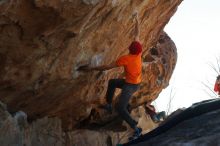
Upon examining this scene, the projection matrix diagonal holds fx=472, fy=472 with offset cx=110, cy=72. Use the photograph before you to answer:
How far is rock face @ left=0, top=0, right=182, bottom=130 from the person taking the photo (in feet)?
26.2

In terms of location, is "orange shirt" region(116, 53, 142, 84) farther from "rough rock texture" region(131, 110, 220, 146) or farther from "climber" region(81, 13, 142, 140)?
"rough rock texture" region(131, 110, 220, 146)

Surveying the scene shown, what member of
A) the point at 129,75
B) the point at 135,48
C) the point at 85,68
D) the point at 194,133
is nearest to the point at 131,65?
the point at 129,75

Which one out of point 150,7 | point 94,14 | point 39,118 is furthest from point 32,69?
point 150,7

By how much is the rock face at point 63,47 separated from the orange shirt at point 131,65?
698 mm

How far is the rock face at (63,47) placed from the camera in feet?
26.2

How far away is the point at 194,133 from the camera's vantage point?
6914 millimetres

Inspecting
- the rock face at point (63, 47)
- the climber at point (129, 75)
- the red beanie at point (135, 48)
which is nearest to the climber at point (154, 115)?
the rock face at point (63, 47)

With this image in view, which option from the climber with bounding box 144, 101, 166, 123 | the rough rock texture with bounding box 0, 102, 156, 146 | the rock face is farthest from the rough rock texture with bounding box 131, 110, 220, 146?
the climber with bounding box 144, 101, 166, 123

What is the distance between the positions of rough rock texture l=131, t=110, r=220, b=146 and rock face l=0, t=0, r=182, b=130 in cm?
250

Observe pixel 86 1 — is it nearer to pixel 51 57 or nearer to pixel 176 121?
pixel 51 57

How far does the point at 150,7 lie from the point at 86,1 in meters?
3.25

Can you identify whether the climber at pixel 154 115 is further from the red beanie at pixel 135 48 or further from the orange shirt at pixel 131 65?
the red beanie at pixel 135 48

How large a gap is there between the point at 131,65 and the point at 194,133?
2866mm

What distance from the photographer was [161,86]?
1585 cm
